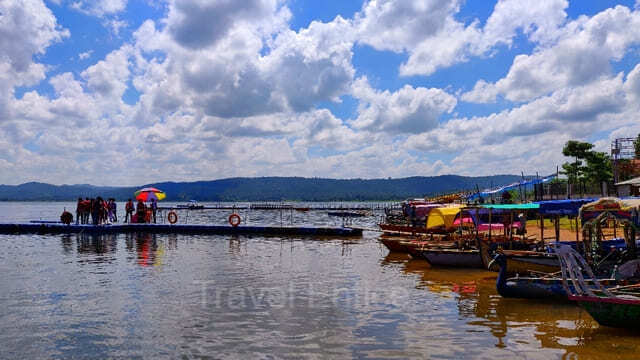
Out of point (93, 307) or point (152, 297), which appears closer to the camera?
point (93, 307)

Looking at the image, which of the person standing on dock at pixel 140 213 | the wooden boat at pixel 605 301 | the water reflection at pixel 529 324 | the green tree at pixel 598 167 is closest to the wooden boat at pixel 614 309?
the wooden boat at pixel 605 301

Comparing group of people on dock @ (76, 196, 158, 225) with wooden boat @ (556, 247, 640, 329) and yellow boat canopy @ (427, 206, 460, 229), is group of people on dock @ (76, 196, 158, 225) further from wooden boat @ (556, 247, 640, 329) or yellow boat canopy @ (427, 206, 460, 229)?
wooden boat @ (556, 247, 640, 329)

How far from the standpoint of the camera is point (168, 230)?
42.5 m

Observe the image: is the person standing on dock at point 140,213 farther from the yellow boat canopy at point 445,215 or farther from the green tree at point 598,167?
the green tree at point 598,167

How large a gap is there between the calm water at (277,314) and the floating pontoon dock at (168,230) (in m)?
16.1

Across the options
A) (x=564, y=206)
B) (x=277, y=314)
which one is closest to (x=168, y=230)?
(x=277, y=314)

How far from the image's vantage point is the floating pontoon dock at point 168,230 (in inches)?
1612

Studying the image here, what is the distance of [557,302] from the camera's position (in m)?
15.2

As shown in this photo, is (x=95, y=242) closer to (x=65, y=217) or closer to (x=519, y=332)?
(x=65, y=217)

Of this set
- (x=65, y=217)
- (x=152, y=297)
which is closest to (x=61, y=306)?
(x=152, y=297)

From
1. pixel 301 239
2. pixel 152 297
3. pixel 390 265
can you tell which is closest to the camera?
pixel 152 297

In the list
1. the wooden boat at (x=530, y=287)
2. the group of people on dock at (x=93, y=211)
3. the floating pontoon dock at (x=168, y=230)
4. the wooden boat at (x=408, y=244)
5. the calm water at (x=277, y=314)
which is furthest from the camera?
the group of people on dock at (x=93, y=211)

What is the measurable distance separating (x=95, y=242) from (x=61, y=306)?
21.3 metres

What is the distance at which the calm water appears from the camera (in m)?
11.1
